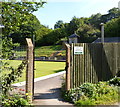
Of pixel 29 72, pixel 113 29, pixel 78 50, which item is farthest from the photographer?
pixel 113 29

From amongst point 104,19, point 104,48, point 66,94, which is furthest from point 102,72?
point 104,19

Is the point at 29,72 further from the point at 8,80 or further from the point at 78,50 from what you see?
the point at 78,50

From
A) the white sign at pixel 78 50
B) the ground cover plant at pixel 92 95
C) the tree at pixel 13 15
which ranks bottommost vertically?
the ground cover plant at pixel 92 95

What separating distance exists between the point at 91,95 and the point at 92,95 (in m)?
0.04

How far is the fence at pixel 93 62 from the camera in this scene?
6.97 meters

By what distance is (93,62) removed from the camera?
7641 mm

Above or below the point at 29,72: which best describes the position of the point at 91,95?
below

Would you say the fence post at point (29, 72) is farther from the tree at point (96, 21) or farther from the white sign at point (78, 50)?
the tree at point (96, 21)

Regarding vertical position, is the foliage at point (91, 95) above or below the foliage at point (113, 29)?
below

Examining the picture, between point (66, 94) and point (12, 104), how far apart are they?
7.74ft

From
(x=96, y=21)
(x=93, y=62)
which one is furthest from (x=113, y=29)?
(x=93, y=62)

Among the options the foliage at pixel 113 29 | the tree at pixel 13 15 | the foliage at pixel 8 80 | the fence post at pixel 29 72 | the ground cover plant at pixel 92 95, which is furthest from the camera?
the foliage at pixel 113 29

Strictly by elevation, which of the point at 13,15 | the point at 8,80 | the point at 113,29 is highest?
the point at 113,29

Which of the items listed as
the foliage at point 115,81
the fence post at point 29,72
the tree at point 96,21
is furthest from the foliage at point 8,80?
the tree at point 96,21
